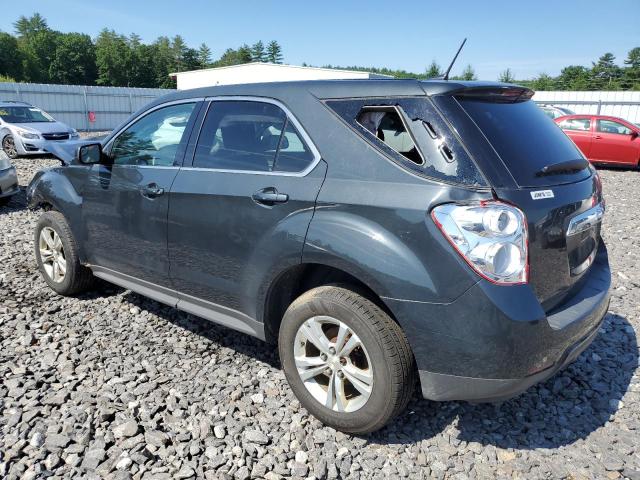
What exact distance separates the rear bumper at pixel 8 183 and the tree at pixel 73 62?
349ft

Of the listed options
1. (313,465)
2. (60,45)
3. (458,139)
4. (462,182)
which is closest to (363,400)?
(313,465)

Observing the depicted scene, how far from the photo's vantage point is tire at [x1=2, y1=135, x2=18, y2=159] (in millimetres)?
13156

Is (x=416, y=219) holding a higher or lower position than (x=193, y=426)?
higher

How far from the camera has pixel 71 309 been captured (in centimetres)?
414

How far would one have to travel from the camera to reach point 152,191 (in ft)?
10.7

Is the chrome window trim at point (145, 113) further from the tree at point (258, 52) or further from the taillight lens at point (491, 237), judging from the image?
the tree at point (258, 52)

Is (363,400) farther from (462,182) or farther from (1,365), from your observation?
(1,365)

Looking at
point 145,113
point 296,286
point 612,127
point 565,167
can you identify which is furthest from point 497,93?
point 612,127

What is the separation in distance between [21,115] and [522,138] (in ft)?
50.9

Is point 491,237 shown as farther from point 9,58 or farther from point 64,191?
point 9,58

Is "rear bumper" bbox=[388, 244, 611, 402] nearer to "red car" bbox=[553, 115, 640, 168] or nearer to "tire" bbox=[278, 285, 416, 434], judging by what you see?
"tire" bbox=[278, 285, 416, 434]

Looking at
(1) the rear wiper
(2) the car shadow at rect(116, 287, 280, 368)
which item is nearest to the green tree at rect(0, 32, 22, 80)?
(2) the car shadow at rect(116, 287, 280, 368)

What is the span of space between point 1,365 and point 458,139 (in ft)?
10.5

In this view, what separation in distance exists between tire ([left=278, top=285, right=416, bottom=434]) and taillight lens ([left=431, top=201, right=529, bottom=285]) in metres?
0.52
